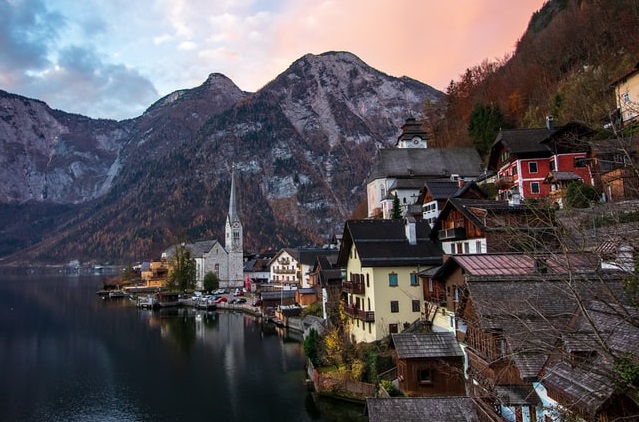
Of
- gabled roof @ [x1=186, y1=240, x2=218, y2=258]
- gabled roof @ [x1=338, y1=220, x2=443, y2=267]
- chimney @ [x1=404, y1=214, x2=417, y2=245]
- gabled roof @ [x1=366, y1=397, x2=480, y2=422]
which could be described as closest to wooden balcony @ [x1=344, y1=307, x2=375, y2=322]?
gabled roof @ [x1=338, y1=220, x2=443, y2=267]

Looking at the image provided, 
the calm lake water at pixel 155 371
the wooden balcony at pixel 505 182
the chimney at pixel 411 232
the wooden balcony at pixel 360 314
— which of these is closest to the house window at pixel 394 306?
the wooden balcony at pixel 360 314

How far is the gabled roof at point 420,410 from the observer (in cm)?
1495

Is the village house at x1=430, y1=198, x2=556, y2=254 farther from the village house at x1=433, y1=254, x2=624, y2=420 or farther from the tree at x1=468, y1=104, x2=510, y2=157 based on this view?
the tree at x1=468, y1=104, x2=510, y2=157

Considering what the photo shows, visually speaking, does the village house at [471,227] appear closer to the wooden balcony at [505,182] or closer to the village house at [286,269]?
the wooden balcony at [505,182]

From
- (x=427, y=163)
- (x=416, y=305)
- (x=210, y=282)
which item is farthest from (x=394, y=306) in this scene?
(x=210, y=282)

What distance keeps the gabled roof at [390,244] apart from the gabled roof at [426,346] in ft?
23.1

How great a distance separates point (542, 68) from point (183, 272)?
243ft

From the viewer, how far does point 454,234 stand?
29.3 meters

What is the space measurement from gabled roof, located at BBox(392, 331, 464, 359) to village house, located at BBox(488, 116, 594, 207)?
17.8 m

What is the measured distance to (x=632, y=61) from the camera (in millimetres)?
43906

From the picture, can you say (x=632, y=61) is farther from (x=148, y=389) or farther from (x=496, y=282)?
(x=148, y=389)

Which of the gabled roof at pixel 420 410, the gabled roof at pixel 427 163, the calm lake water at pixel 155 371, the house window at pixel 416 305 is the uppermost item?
the gabled roof at pixel 427 163

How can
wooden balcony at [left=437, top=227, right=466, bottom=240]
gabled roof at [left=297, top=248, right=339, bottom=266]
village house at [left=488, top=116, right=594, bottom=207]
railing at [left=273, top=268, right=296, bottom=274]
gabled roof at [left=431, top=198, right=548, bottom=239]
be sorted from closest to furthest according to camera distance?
gabled roof at [left=431, top=198, right=548, bottom=239]
wooden balcony at [left=437, top=227, right=466, bottom=240]
village house at [left=488, top=116, right=594, bottom=207]
gabled roof at [left=297, top=248, right=339, bottom=266]
railing at [left=273, top=268, right=296, bottom=274]

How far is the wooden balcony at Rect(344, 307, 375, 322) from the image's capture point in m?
30.0
